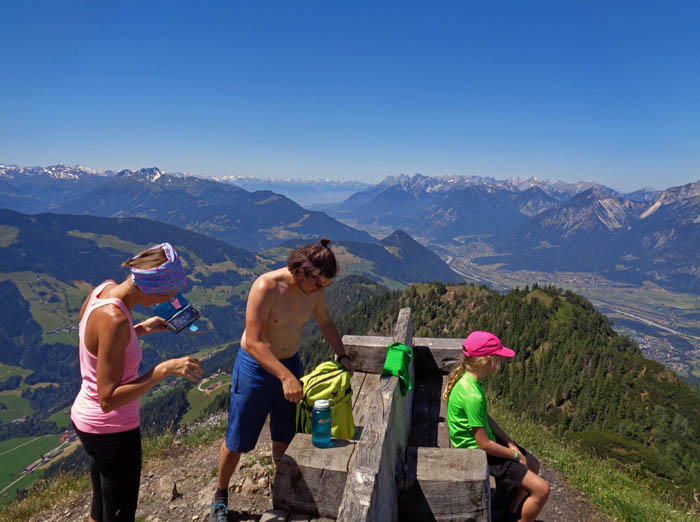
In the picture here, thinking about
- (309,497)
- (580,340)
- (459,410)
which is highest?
(459,410)

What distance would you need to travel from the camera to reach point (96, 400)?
3631 mm

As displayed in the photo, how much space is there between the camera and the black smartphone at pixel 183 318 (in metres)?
4.50

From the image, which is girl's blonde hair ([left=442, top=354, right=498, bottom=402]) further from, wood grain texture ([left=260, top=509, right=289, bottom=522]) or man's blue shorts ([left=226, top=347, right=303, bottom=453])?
wood grain texture ([left=260, top=509, right=289, bottom=522])

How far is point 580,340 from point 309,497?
3405 inches

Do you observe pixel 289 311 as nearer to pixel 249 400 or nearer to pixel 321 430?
pixel 249 400

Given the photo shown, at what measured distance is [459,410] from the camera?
15.9ft

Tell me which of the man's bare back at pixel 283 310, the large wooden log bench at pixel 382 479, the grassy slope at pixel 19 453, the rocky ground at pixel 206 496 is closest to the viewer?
the large wooden log bench at pixel 382 479

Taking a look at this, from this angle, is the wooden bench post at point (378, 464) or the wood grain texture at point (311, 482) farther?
the wood grain texture at point (311, 482)

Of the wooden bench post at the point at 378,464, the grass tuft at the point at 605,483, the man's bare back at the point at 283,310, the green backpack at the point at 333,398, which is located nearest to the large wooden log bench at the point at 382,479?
the wooden bench post at the point at 378,464

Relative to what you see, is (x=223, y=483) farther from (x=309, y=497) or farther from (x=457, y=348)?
(x=457, y=348)

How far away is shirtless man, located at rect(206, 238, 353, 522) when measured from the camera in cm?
445

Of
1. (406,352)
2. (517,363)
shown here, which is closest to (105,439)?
(406,352)

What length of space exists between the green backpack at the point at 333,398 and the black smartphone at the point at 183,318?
154 cm

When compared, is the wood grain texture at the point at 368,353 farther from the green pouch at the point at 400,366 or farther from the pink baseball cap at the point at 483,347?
the pink baseball cap at the point at 483,347
